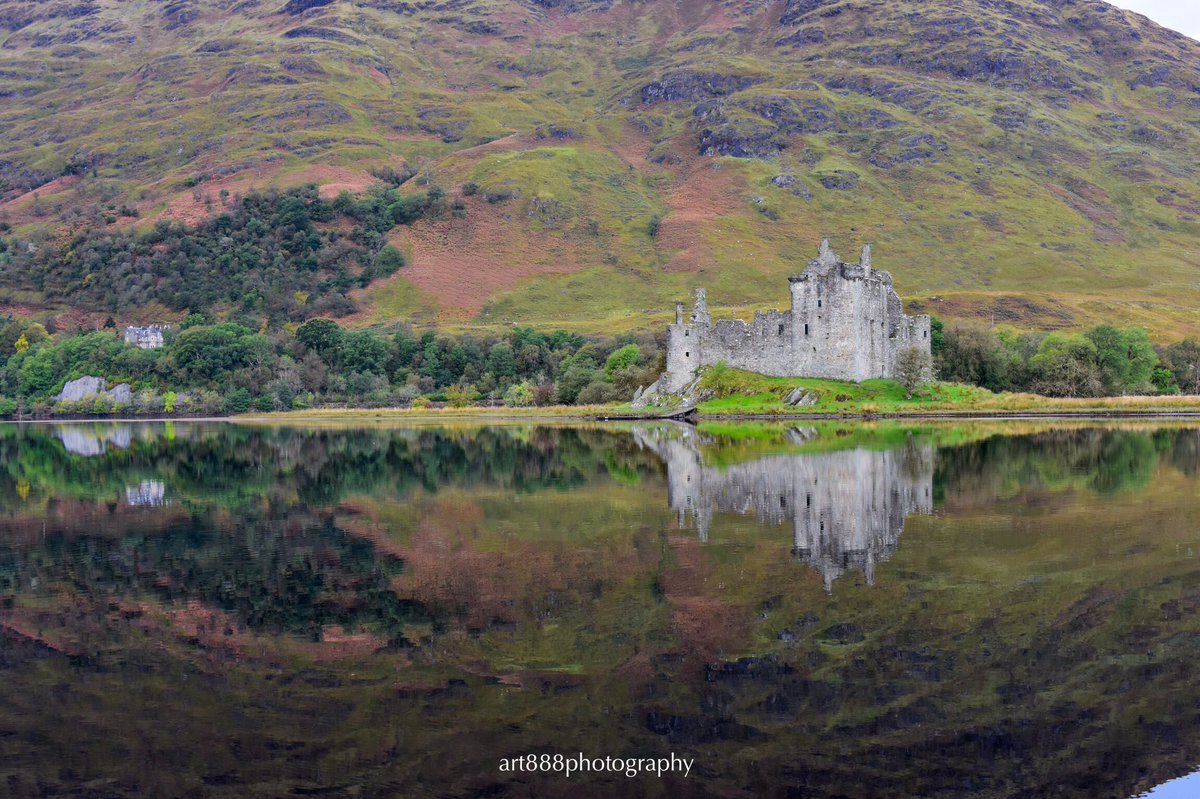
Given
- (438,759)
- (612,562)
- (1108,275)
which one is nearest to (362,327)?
(1108,275)

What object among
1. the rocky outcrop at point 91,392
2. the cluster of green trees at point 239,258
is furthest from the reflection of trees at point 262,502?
the cluster of green trees at point 239,258

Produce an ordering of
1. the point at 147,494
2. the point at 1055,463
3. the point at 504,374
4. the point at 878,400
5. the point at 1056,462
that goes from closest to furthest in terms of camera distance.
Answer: the point at 147,494 < the point at 1055,463 < the point at 1056,462 < the point at 878,400 < the point at 504,374

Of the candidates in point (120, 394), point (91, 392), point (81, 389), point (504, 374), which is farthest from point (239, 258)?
point (504, 374)

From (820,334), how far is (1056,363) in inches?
736

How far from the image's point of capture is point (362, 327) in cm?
15362

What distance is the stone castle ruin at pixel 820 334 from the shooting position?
7994cm

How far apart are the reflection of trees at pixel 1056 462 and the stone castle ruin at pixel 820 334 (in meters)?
27.6

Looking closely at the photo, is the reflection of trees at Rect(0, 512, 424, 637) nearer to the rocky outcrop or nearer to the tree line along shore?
the tree line along shore

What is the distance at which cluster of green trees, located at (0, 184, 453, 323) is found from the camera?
170 metres

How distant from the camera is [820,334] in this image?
80.6 m

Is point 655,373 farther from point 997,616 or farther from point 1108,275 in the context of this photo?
point 1108,275

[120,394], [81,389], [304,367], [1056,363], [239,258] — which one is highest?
[239,258]

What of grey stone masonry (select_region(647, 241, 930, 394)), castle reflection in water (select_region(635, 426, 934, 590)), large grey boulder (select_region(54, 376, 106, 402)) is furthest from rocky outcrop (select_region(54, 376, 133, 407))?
castle reflection in water (select_region(635, 426, 934, 590))

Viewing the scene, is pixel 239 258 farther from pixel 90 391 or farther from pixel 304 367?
pixel 304 367
